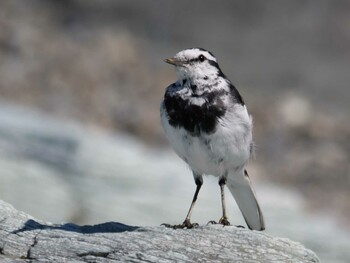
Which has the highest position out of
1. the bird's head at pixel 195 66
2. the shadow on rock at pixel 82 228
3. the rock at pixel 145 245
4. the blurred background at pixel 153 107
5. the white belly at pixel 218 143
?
the blurred background at pixel 153 107

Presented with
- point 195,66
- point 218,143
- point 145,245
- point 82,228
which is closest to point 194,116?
point 218,143

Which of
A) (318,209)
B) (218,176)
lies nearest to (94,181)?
(318,209)

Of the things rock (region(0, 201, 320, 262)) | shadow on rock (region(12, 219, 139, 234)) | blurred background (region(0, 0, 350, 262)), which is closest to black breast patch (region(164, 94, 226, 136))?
rock (region(0, 201, 320, 262))

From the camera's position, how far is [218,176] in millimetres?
11203

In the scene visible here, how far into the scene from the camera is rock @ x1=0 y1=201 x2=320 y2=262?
9664 millimetres

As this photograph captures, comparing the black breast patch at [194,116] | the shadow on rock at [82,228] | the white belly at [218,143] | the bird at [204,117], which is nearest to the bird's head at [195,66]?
the bird at [204,117]

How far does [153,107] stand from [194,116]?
1358 cm

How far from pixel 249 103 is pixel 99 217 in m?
8.93

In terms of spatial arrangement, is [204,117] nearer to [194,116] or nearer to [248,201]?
[194,116]

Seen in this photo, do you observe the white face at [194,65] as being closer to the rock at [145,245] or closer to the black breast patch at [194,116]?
the black breast patch at [194,116]

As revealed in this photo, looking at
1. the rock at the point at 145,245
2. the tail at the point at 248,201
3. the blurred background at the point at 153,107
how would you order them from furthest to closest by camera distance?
the blurred background at the point at 153,107
the tail at the point at 248,201
the rock at the point at 145,245

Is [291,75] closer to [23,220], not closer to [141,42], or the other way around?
[141,42]

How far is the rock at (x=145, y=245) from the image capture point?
9664 millimetres

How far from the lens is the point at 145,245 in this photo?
32.2ft
